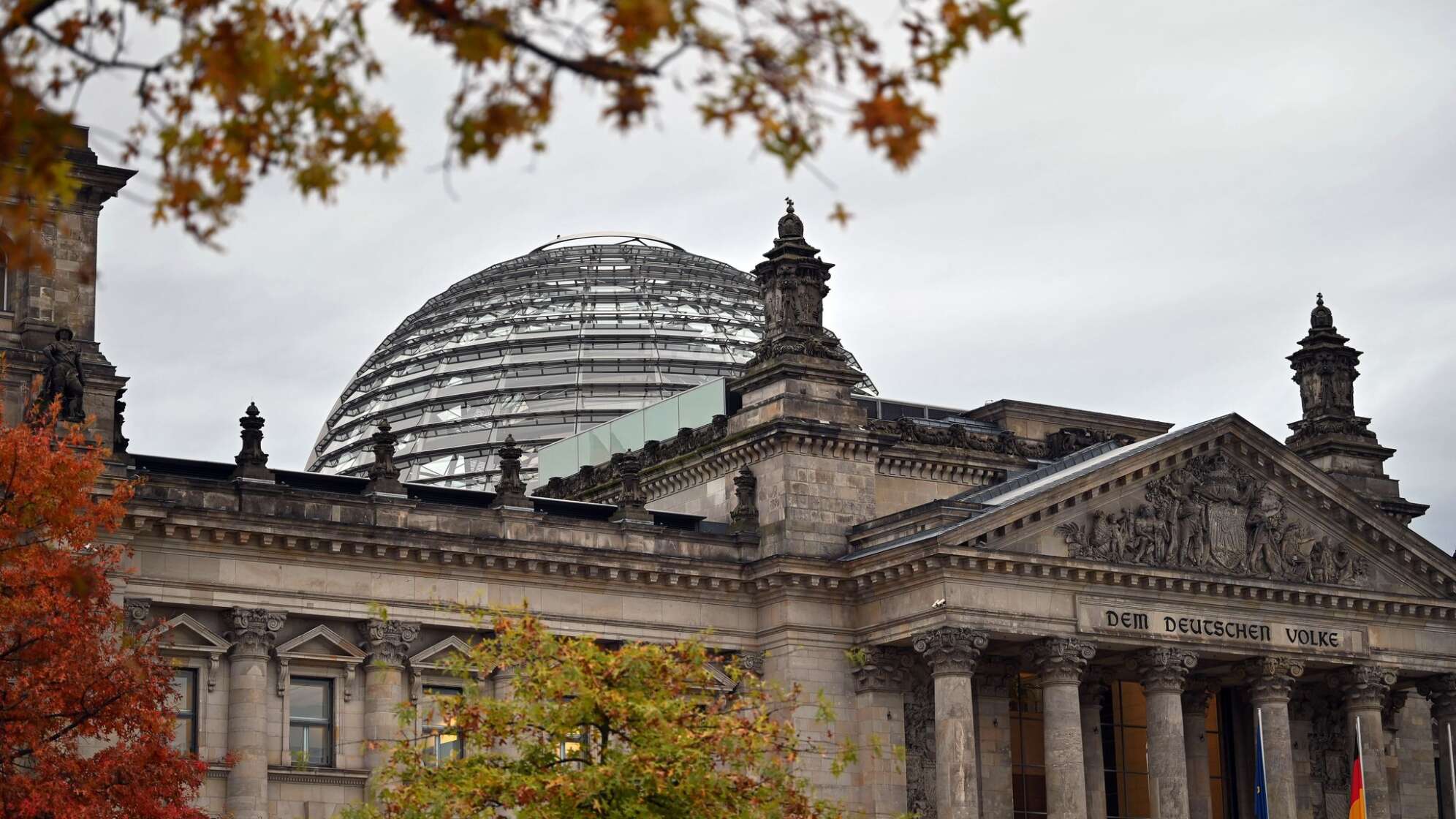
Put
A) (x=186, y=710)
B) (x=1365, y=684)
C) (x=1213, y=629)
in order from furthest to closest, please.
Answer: (x=1365, y=684), (x=1213, y=629), (x=186, y=710)

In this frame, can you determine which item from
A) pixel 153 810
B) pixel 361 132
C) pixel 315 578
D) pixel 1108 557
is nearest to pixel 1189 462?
pixel 1108 557

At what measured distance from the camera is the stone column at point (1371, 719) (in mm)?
57469

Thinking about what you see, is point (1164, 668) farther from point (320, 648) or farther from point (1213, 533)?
point (320, 648)

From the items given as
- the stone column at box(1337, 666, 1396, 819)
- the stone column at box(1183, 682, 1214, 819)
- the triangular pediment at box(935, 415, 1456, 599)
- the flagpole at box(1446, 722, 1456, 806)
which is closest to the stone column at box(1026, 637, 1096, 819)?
the triangular pediment at box(935, 415, 1456, 599)

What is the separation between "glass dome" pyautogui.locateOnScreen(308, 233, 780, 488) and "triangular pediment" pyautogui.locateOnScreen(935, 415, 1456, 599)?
108 ft

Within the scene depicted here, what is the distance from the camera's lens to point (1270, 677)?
5584 cm

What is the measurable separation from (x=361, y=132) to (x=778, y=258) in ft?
135

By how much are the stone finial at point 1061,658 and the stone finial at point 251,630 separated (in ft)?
56.7

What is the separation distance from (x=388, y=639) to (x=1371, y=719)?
82.6 feet

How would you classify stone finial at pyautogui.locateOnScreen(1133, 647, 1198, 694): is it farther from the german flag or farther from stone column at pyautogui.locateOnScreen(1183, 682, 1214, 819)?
Result: the german flag

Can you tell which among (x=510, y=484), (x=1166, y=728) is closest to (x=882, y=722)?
(x=1166, y=728)

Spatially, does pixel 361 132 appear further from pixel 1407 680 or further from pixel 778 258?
pixel 1407 680

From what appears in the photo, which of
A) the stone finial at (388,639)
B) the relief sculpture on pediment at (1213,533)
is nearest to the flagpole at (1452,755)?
the relief sculpture on pediment at (1213,533)

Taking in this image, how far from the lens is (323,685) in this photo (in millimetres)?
49312
